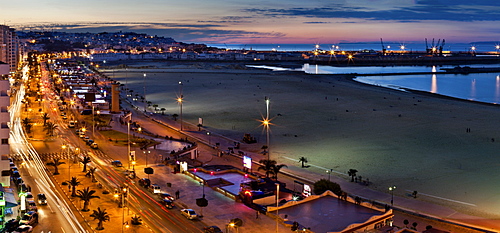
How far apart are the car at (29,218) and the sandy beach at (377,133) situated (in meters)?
16.5

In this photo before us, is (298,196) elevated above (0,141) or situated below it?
below

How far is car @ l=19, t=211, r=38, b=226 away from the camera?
68.2 feet

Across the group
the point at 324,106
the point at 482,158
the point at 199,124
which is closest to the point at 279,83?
the point at 324,106

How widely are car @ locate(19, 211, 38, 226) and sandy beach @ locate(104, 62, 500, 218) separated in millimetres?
16519

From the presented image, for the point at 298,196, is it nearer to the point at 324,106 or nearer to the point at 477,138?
the point at 477,138

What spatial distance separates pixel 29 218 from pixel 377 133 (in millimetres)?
30985

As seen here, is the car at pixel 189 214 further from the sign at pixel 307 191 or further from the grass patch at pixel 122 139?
the grass patch at pixel 122 139

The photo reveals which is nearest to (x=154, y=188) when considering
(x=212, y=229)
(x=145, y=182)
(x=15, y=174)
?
(x=145, y=182)

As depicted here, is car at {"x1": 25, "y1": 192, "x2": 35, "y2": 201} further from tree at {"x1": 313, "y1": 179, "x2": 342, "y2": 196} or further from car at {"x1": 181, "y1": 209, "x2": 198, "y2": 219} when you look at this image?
tree at {"x1": 313, "y1": 179, "x2": 342, "y2": 196}

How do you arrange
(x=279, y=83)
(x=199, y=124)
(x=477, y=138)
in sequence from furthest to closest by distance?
1. (x=279, y=83)
2. (x=199, y=124)
3. (x=477, y=138)

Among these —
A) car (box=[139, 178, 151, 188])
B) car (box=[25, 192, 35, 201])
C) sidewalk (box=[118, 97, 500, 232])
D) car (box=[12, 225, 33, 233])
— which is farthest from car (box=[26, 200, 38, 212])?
sidewalk (box=[118, 97, 500, 232])

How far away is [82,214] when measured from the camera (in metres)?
22.8

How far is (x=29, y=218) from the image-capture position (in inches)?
835

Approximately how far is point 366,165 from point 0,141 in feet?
73.3
